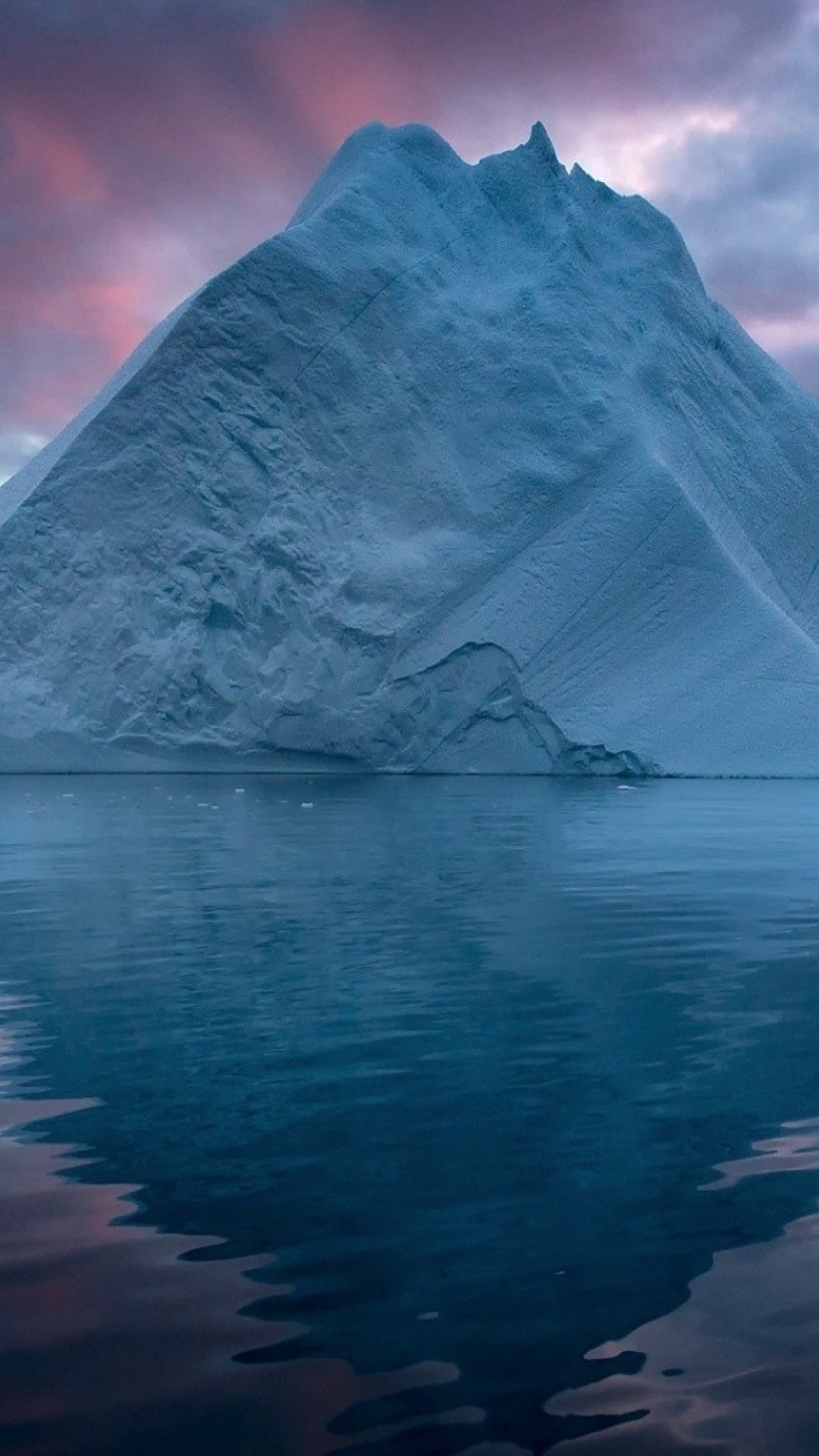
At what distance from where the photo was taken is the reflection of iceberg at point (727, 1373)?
1.36m

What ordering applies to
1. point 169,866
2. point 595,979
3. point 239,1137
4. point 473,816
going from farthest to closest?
point 473,816, point 169,866, point 595,979, point 239,1137

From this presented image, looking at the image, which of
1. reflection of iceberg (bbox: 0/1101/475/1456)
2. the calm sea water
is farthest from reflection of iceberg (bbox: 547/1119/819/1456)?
reflection of iceberg (bbox: 0/1101/475/1456)

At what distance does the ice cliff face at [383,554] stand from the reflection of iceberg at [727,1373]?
52.7 ft

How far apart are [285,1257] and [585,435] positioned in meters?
18.2

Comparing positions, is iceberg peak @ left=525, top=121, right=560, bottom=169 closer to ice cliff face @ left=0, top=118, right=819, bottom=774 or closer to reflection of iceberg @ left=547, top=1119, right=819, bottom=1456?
ice cliff face @ left=0, top=118, right=819, bottom=774

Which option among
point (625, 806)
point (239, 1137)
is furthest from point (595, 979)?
point (625, 806)

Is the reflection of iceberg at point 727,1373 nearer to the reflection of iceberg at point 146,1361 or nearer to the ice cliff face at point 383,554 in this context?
the reflection of iceberg at point 146,1361

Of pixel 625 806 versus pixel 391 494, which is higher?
pixel 391 494

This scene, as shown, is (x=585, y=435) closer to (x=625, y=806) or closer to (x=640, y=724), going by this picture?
(x=640, y=724)

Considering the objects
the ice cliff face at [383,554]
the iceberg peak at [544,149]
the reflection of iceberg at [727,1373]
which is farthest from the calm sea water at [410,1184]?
the iceberg peak at [544,149]

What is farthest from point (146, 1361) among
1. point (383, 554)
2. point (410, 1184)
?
point (383, 554)

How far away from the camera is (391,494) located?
62.0 feet

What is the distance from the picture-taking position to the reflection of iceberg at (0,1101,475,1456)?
1368 mm

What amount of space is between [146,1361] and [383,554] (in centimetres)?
1706
